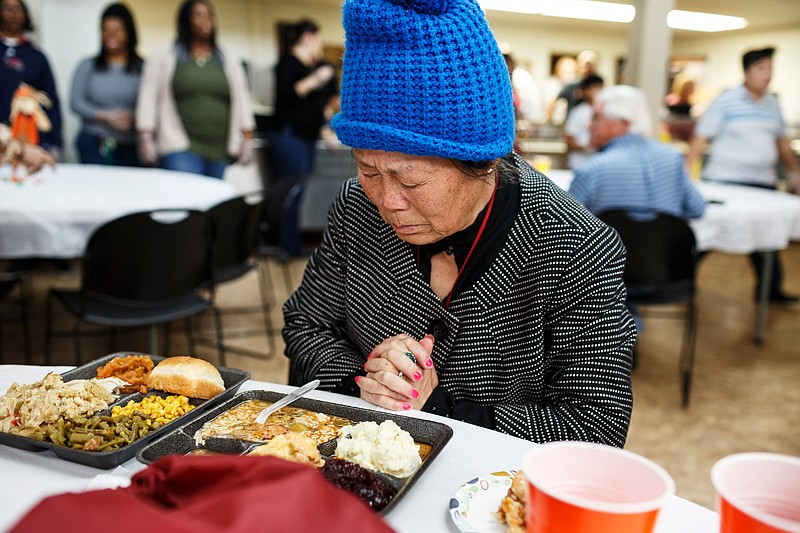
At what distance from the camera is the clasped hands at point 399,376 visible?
1104 mm

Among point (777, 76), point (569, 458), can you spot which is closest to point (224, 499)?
point (569, 458)

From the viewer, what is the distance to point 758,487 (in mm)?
542

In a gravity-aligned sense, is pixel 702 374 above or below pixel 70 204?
below

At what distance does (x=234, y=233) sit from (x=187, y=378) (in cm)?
211

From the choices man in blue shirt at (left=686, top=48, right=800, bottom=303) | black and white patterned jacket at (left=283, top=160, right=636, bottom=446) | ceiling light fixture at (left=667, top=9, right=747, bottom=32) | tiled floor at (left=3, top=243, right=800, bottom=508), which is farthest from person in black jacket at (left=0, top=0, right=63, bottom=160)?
ceiling light fixture at (left=667, top=9, right=747, bottom=32)

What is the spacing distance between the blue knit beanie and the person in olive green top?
11.4ft

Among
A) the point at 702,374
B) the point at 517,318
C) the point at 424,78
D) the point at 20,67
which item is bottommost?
the point at 702,374

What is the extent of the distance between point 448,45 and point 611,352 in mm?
581

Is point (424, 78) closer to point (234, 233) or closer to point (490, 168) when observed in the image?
point (490, 168)

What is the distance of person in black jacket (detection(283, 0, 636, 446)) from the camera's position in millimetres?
1054

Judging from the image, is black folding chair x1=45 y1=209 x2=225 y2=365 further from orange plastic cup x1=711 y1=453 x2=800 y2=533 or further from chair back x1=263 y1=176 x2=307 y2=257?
orange plastic cup x1=711 y1=453 x2=800 y2=533

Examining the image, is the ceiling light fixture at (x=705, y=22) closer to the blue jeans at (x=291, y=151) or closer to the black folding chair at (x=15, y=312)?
the blue jeans at (x=291, y=151)

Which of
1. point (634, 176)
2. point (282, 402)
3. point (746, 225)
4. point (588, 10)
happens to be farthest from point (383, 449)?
point (588, 10)

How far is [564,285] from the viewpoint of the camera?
1.23 metres
